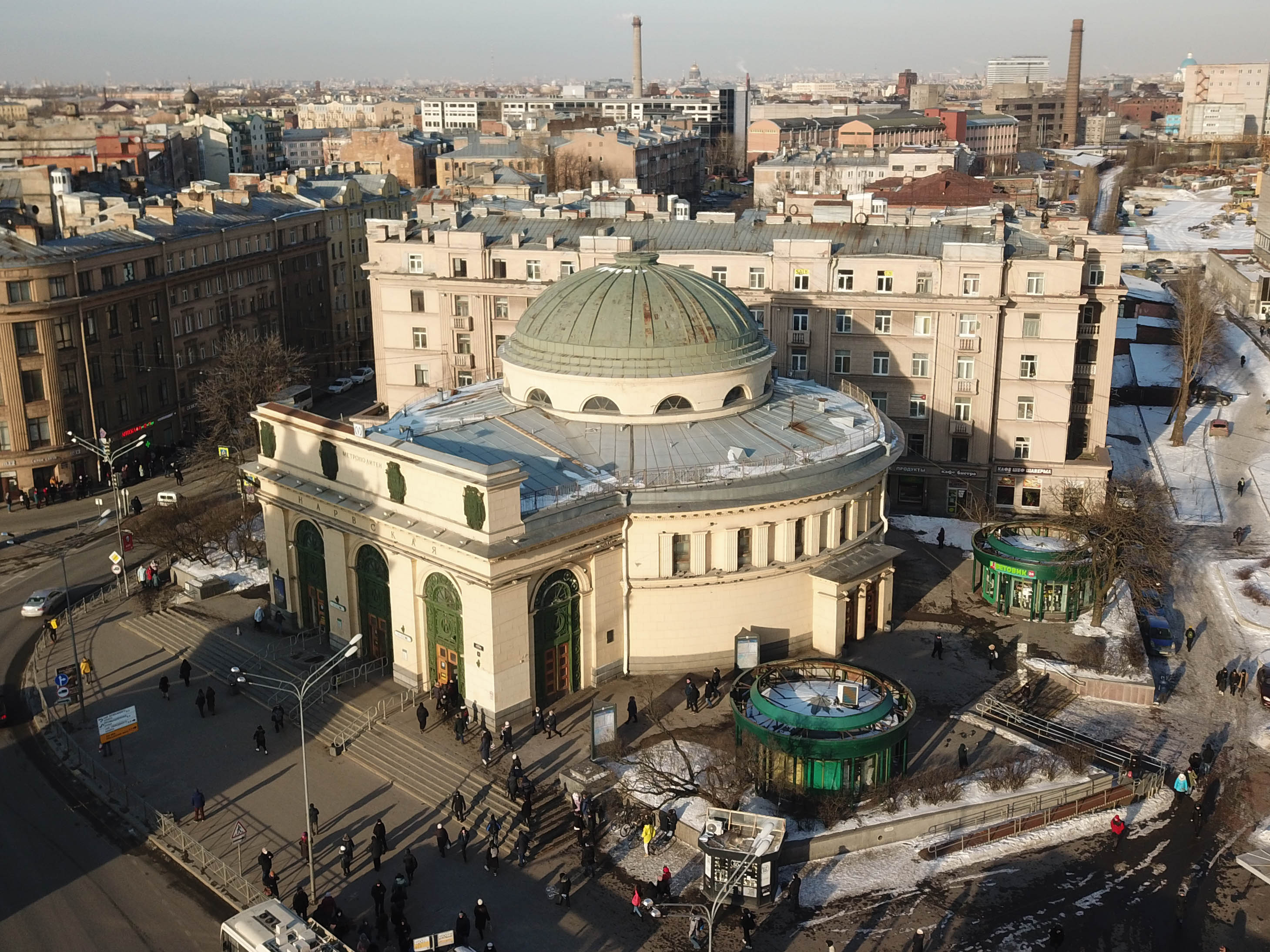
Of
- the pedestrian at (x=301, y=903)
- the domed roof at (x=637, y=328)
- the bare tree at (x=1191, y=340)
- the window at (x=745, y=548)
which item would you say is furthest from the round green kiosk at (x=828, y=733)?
the bare tree at (x=1191, y=340)

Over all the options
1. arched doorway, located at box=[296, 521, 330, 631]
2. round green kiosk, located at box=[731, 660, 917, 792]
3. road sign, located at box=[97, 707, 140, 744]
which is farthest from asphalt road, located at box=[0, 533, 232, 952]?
round green kiosk, located at box=[731, 660, 917, 792]

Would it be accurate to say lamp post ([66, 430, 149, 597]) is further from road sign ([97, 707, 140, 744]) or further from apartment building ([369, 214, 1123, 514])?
apartment building ([369, 214, 1123, 514])

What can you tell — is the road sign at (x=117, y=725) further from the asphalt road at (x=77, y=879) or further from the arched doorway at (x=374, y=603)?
the arched doorway at (x=374, y=603)

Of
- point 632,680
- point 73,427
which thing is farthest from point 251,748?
point 73,427

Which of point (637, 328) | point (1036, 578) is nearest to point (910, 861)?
point (1036, 578)

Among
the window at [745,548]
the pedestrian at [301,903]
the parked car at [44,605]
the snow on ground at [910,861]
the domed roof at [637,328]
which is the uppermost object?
the domed roof at [637,328]

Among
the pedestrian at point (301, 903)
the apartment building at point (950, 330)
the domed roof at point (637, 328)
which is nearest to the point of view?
the pedestrian at point (301, 903)

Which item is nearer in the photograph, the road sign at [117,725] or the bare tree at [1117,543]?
the road sign at [117,725]
